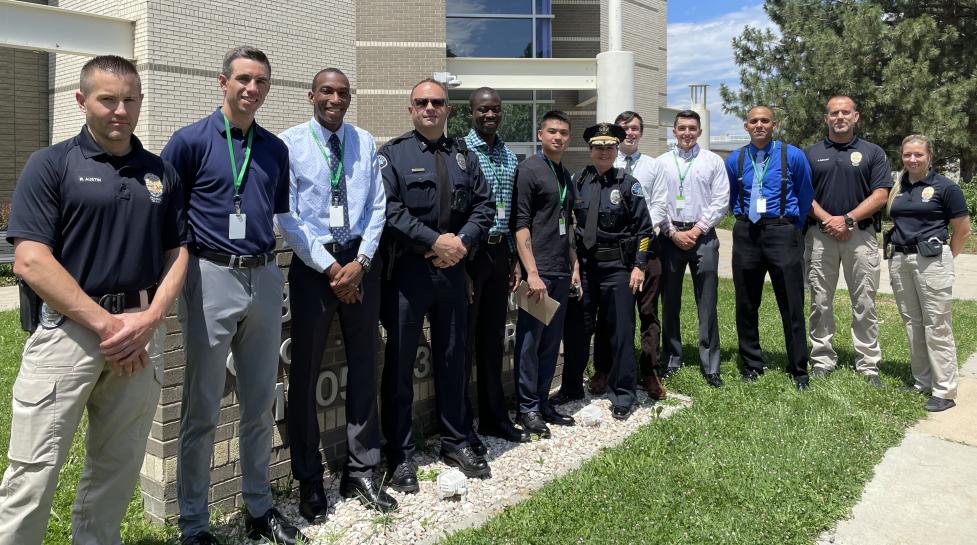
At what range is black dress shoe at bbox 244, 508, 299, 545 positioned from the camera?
3.22 metres

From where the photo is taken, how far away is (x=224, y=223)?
3.02 meters

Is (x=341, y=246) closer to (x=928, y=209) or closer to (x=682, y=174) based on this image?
(x=682, y=174)

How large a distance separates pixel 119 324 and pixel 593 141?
11.8 ft

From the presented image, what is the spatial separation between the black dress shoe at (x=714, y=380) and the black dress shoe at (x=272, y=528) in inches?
153

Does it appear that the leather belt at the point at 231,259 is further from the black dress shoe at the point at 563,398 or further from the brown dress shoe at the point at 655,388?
the brown dress shoe at the point at 655,388

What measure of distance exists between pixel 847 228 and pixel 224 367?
4932 millimetres

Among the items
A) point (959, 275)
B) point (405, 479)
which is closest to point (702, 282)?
point (405, 479)

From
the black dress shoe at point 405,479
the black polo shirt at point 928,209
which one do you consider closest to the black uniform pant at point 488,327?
the black dress shoe at point 405,479

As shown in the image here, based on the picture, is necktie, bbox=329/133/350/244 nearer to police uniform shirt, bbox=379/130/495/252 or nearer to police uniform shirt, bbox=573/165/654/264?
police uniform shirt, bbox=379/130/495/252

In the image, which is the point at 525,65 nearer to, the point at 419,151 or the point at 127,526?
the point at 419,151

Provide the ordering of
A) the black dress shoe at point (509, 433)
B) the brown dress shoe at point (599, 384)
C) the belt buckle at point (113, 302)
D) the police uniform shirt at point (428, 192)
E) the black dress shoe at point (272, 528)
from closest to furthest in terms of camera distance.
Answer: the belt buckle at point (113, 302) < the black dress shoe at point (272, 528) < the police uniform shirt at point (428, 192) < the black dress shoe at point (509, 433) < the brown dress shoe at point (599, 384)

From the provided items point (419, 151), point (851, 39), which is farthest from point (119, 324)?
point (851, 39)

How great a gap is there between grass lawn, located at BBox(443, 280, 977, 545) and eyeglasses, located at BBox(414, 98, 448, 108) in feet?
7.42

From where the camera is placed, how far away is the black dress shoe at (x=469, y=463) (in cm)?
409
